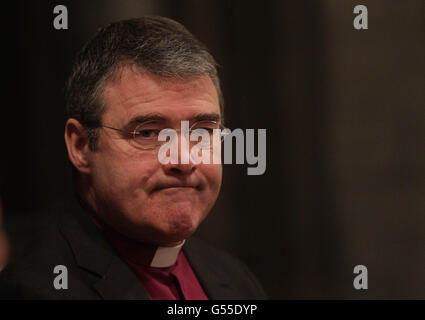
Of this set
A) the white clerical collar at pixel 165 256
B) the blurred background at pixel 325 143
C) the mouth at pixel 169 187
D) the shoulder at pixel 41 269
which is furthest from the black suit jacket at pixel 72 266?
the blurred background at pixel 325 143

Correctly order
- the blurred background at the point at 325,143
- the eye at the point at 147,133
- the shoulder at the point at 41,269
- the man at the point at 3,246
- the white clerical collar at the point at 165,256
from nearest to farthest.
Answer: the shoulder at the point at 41,269, the eye at the point at 147,133, the white clerical collar at the point at 165,256, the man at the point at 3,246, the blurred background at the point at 325,143

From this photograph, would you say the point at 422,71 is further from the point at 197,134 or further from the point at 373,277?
the point at 197,134

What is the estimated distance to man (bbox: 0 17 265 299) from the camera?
1949 mm

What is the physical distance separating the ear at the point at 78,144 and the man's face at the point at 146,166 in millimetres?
44

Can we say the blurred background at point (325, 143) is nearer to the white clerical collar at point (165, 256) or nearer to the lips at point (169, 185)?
the white clerical collar at point (165, 256)

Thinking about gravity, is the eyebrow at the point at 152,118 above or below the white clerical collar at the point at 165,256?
above

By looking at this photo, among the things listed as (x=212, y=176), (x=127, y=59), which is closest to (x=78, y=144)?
(x=127, y=59)

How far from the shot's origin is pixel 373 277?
103 inches

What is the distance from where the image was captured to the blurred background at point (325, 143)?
2.51m

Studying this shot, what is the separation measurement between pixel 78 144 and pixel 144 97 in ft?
1.08

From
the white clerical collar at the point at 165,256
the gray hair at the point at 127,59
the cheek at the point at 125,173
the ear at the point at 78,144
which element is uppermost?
the gray hair at the point at 127,59

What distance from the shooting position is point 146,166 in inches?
77.3
